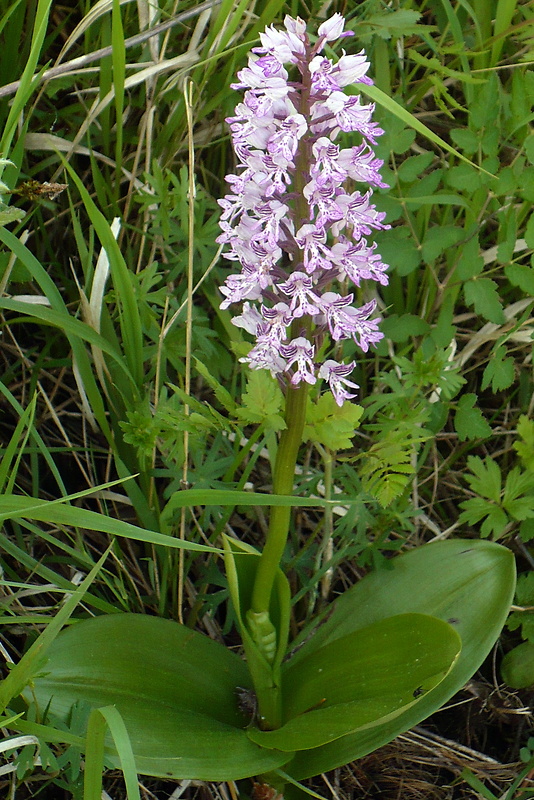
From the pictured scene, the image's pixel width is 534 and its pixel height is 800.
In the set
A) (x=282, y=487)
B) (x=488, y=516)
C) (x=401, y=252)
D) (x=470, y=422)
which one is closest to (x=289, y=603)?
(x=282, y=487)

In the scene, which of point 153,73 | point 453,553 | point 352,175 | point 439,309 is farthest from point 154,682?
point 153,73

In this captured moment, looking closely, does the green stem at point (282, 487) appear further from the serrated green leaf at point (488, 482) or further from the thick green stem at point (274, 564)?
the serrated green leaf at point (488, 482)

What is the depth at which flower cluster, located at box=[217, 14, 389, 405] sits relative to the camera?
3.76ft

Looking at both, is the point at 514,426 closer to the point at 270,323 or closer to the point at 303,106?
the point at 270,323

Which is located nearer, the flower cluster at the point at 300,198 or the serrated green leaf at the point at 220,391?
the flower cluster at the point at 300,198

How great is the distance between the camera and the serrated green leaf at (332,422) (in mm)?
1394

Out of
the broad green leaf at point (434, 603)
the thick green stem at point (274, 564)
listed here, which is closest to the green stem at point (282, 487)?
the thick green stem at point (274, 564)

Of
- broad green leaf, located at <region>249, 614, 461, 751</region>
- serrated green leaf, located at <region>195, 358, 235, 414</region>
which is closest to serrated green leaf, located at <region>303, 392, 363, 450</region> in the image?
serrated green leaf, located at <region>195, 358, 235, 414</region>

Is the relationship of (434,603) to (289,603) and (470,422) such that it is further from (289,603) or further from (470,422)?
(470,422)

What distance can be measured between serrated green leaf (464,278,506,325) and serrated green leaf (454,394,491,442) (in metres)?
0.20

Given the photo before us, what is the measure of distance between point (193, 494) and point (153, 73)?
1.11m

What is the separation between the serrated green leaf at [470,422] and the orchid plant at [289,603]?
1.00 ft

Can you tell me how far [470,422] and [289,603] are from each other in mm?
662

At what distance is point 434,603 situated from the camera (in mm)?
1648
